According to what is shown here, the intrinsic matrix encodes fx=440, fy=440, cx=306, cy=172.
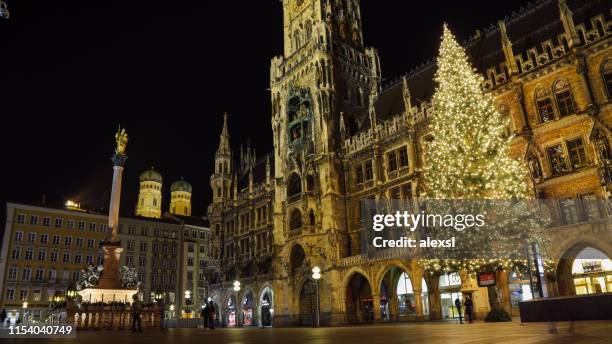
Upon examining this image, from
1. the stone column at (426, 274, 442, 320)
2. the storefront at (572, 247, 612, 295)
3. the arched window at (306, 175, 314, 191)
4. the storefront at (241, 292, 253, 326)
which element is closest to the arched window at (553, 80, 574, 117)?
the storefront at (572, 247, 612, 295)

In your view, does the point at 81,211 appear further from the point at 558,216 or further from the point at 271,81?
the point at 558,216

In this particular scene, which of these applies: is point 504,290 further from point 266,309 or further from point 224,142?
point 224,142

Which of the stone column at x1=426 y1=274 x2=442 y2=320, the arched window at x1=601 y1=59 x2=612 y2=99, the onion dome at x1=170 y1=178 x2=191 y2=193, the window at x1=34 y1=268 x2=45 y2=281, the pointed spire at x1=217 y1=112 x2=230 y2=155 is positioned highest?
the onion dome at x1=170 y1=178 x2=191 y2=193

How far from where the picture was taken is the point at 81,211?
69188 millimetres

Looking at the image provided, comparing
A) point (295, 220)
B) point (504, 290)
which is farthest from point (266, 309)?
point (504, 290)

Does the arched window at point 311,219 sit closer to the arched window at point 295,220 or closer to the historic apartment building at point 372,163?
the historic apartment building at point 372,163

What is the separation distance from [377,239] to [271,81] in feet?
79.0

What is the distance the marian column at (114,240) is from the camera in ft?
112

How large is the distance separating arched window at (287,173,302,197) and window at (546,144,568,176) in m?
22.2

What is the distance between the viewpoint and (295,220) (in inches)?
1687

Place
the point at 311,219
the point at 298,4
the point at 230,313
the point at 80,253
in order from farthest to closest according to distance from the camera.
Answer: the point at 80,253, the point at 230,313, the point at 298,4, the point at 311,219

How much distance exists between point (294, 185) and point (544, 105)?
2341 centimetres

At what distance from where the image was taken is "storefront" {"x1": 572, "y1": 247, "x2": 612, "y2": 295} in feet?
81.0

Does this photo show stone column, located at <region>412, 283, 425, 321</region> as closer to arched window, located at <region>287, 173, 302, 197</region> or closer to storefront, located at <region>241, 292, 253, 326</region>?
arched window, located at <region>287, 173, 302, 197</region>
